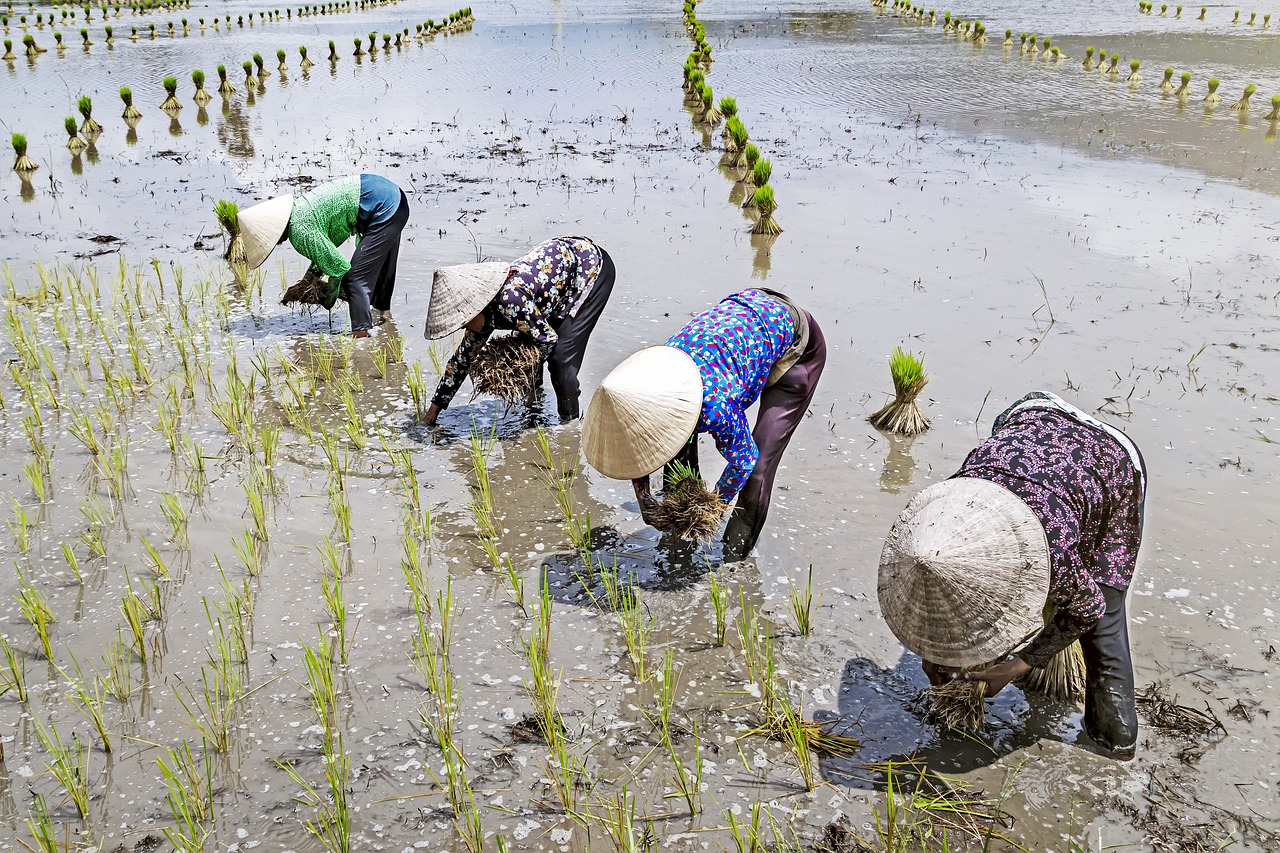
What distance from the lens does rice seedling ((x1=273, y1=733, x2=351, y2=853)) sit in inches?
107

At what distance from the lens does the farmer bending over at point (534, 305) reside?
15.3 ft

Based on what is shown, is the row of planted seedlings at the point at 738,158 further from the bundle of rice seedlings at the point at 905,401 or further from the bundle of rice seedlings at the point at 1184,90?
the bundle of rice seedlings at the point at 1184,90

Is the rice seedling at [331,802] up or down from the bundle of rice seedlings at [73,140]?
down

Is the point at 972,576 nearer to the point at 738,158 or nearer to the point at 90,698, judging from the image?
the point at 90,698

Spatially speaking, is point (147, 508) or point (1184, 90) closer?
point (147, 508)

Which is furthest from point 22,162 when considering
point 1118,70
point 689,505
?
point 1118,70

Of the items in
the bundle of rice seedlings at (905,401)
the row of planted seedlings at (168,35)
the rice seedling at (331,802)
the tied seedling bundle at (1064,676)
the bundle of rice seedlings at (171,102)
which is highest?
the row of planted seedlings at (168,35)

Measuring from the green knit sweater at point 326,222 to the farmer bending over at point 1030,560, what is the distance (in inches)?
185

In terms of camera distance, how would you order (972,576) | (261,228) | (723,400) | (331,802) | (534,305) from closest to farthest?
(972,576), (331,802), (723,400), (534,305), (261,228)

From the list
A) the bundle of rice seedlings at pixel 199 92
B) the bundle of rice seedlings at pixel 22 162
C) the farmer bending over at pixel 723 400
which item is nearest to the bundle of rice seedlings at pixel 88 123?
the bundle of rice seedlings at pixel 22 162

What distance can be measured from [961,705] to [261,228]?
5088 mm

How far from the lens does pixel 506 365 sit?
16.3ft

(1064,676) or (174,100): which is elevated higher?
(174,100)

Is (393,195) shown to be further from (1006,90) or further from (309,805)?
(1006,90)
